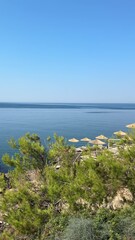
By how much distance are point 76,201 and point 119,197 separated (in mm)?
1994

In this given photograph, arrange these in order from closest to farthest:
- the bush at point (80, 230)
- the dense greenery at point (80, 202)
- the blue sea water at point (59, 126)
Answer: the bush at point (80, 230), the dense greenery at point (80, 202), the blue sea water at point (59, 126)

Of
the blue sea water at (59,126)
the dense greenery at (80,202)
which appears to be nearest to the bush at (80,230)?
the dense greenery at (80,202)

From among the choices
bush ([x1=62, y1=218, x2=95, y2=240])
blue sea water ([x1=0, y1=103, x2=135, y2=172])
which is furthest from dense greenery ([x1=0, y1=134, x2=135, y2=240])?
blue sea water ([x1=0, y1=103, x2=135, y2=172])

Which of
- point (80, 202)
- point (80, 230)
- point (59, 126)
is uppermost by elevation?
point (80, 202)

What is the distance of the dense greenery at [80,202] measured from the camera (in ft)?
25.1

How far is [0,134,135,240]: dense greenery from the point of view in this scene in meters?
7.64

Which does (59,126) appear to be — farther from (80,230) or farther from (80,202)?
(80,230)

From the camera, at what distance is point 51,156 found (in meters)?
10.4

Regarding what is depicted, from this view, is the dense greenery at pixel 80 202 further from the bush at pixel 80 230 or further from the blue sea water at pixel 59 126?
the blue sea water at pixel 59 126

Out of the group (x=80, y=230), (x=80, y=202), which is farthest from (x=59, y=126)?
(x=80, y=230)

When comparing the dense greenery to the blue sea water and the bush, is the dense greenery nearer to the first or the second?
the bush

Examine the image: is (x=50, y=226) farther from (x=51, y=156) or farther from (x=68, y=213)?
(x=51, y=156)

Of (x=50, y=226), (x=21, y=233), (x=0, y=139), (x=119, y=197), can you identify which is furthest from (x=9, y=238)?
(x=0, y=139)

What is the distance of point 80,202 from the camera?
8891 millimetres
